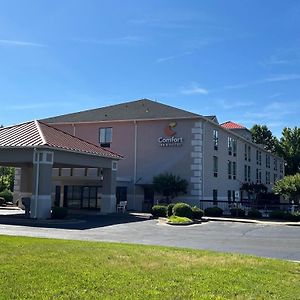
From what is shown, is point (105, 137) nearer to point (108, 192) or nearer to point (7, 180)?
point (108, 192)

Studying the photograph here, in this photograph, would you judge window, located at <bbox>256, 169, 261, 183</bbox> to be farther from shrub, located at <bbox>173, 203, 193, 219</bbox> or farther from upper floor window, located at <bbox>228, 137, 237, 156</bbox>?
shrub, located at <bbox>173, 203, 193, 219</bbox>

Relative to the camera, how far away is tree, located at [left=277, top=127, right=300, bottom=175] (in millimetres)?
79062

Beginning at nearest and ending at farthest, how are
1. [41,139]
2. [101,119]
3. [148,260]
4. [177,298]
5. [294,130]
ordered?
[177,298], [148,260], [41,139], [101,119], [294,130]

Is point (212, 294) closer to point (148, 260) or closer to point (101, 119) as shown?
point (148, 260)

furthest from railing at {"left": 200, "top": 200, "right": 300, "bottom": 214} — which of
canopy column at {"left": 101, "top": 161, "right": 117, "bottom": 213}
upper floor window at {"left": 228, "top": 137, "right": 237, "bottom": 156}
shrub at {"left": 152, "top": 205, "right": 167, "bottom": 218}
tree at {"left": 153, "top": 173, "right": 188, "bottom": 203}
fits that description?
canopy column at {"left": 101, "top": 161, "right": 117, "bottom": 213}

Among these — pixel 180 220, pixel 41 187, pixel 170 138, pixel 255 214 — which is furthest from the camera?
pixel 170 138

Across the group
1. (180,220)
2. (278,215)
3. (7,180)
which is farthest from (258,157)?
(180,220)

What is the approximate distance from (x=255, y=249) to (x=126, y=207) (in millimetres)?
23432

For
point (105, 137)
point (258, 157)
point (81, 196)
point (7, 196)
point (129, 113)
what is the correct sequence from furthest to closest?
1. point (258, 157)
2. point (7, 196)
3. point (105, 137)
4. point (129, 113)
5. point (81, 196)

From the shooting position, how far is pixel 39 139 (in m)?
27.6

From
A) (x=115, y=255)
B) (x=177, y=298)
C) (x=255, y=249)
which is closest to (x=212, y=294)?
(x=177, y=298)

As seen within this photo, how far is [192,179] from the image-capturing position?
36.7m

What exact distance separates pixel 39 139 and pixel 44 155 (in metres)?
1.51

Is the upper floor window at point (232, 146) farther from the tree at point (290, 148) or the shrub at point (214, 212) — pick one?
the tree at point (290, 148)
